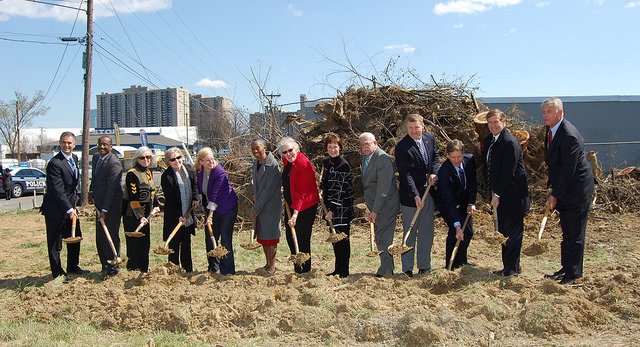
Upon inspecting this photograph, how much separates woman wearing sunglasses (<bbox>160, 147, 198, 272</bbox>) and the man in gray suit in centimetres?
215

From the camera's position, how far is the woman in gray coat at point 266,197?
223 inches

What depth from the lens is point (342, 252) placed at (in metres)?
5.51

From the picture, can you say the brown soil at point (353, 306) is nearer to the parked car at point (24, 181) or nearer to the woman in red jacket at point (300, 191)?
the woman in red jacket at point (300, 191)

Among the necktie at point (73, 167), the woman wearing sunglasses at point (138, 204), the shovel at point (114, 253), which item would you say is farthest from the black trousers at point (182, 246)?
the necktie at point (73, 167)

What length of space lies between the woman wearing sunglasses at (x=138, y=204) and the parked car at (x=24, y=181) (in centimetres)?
1912

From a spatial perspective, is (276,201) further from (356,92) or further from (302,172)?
(356,92)

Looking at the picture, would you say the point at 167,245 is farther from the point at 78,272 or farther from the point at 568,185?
the point at 568,185

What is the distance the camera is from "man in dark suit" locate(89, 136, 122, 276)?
5.82m

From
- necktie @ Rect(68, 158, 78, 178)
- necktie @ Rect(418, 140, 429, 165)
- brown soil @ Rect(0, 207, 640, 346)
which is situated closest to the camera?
brown soil @ Rect(0, 207, 640, 346)

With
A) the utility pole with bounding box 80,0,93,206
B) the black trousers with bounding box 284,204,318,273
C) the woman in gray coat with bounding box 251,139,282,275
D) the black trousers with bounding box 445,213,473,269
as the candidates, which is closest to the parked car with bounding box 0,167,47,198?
the utility pole with bounding box 80,0,93,206

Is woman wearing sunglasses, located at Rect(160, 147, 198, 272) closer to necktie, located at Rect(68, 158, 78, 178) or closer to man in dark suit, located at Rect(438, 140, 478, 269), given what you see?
necktie, located at Rect(68, 158, 78, 178)

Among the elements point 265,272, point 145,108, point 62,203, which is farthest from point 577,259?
point 145,108

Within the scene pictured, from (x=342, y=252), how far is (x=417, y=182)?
1.18 meters

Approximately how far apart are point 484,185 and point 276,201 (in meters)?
5.46
